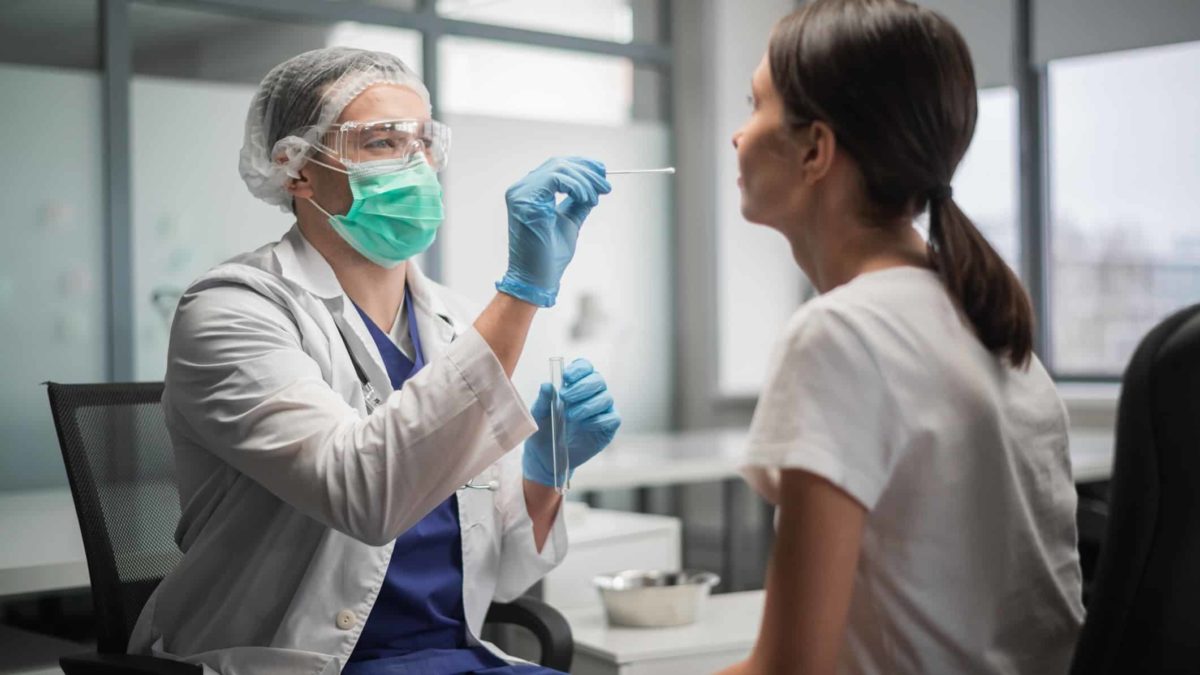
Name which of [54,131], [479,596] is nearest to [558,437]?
[479,596]

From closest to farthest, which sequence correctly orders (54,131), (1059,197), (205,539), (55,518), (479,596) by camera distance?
Result: 1. (205,539)
2. (479,596)
3. (55,518)
4. (54,131)
5. (1059,197)

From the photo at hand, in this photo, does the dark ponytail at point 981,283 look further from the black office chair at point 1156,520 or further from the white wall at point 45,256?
the white wall at point 45,256

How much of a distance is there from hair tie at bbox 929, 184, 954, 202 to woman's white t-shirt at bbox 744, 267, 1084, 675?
0.23 feet

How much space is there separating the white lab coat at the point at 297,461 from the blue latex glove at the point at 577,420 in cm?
10

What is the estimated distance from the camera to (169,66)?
399 centimetres

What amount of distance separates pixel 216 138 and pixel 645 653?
2.74 meters

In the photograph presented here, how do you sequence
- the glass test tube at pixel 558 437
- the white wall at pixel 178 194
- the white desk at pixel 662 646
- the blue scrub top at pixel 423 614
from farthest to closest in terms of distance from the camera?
the white wall at pixel 178 194, the white desk at pixel 662 646, the glass test tube at pixel 558 437, the blue scrub top at pixel 423 614

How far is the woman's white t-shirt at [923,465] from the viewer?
93 centimetres

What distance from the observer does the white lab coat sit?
1351 millimetres

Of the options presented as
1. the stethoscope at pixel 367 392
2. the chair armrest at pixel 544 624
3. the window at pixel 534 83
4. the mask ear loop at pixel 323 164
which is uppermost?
the window at pixel 534 83

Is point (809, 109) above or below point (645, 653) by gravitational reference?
above

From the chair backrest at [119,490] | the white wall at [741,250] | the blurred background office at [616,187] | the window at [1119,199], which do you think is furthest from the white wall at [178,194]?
the window at [1119,199]

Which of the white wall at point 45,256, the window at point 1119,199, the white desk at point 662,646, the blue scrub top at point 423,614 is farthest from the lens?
the window at point 1119,199

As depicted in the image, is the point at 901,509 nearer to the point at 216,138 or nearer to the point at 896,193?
the point at 896,193
